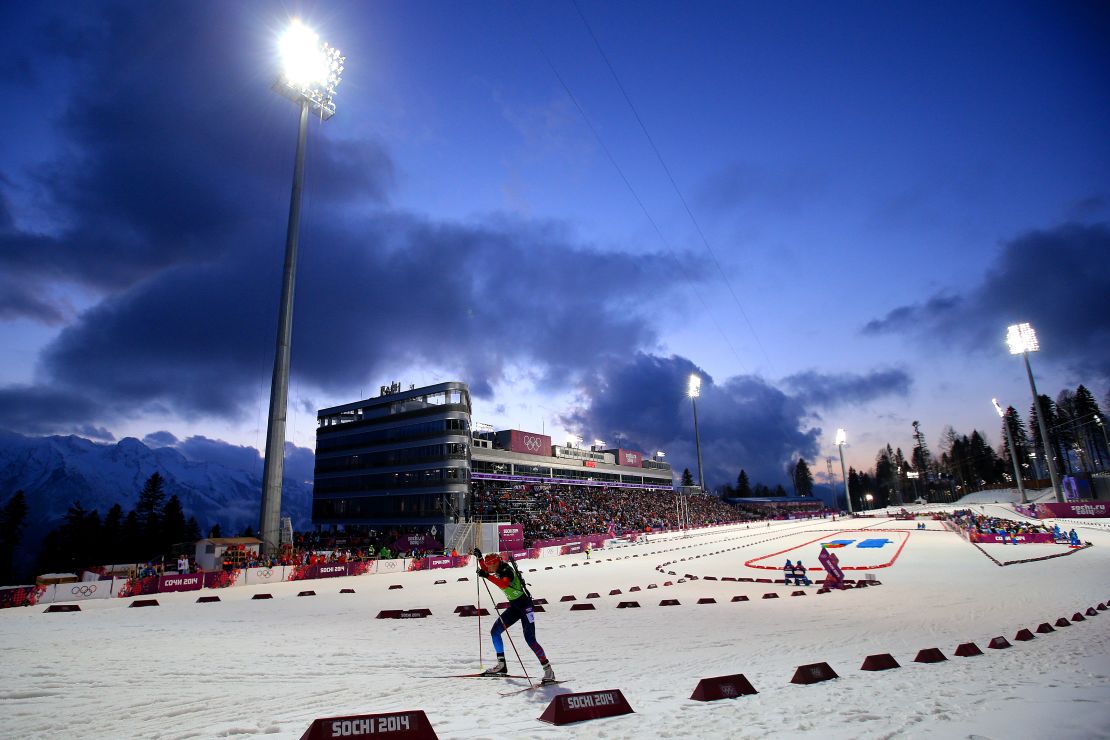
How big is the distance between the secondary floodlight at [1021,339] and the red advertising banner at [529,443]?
214 feet

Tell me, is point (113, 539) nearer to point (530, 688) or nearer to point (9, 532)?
point (9, 532)

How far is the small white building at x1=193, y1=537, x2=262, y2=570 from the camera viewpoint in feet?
111

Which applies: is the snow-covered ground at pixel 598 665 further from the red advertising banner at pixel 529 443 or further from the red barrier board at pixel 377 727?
the red advertising banner at pixel 529 443

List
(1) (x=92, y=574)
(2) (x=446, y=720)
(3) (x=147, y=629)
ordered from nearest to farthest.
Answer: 1. (2) (x=446, y=720)
2. (3) (x=147, y=629)
3. (1) (x=92, y=574)

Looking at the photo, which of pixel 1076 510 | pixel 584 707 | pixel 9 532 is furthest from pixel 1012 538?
pixel 9 532

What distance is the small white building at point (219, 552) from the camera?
1335 inches

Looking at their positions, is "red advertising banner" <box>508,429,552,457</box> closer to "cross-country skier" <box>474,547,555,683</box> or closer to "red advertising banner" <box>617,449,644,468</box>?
"red advertising banner" <box>617,449,644,468</box>

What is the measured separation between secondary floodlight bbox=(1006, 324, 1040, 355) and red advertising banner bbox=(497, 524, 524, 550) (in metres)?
66.0

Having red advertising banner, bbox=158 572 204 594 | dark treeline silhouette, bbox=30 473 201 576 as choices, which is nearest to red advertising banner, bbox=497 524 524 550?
red advertising banner, bbox=158 572 204 594

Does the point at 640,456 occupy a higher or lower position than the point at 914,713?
higher

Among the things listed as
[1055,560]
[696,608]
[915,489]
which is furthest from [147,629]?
[915,489]

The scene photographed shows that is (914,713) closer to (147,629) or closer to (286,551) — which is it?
(147,629)

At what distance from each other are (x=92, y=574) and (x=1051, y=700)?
3872cm

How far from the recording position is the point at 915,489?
560 ft
